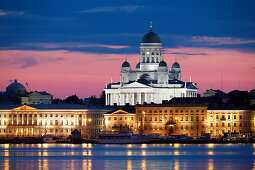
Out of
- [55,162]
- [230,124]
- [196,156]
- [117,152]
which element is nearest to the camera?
[55,162]

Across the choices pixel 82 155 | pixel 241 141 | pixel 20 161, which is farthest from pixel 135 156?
pixel 241 141

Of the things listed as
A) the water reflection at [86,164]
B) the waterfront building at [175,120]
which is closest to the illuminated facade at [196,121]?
the waterfront building at [175,120]

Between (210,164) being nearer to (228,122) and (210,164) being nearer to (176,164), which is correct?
(176,164)

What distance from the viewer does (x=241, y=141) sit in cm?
18100

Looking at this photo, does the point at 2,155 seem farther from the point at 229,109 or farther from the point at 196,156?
the point at 229,109

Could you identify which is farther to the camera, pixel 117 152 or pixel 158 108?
pixel 158 108

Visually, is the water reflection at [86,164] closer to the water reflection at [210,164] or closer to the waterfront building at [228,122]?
the water reflection at [210,164]

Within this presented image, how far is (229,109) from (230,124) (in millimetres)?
2814

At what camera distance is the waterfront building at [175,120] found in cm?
19462

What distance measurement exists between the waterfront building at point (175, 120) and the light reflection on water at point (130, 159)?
39.1m

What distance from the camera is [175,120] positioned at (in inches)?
7721

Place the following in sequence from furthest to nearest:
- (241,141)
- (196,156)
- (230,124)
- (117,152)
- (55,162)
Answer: (230,124)
(241,141)
(117,152)
(196,156)
(55,162)

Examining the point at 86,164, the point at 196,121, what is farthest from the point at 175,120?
the point at 86,164

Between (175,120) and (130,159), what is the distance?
66.6 metres
